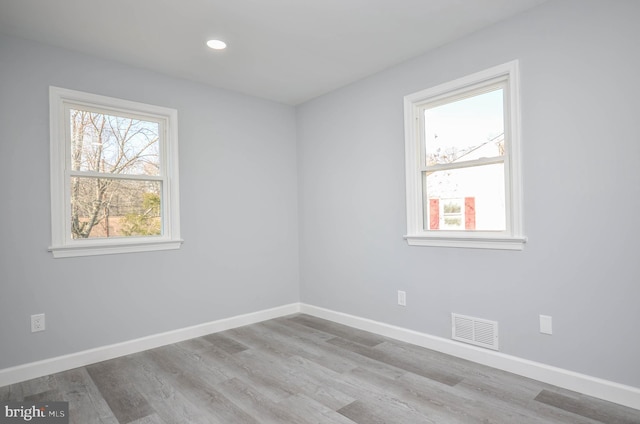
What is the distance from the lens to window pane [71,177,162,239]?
3.10m

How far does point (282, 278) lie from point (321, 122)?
1.95 m

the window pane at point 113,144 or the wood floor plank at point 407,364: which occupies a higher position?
the window pane at point 113,144

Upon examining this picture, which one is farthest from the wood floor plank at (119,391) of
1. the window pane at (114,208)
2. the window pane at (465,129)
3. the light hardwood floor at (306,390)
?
the window pane at (465,129)

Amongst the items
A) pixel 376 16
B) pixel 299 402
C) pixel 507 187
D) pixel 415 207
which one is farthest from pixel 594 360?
pixel 376 16

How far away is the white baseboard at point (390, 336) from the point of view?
2.29 metres

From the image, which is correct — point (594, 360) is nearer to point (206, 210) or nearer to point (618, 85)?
point (618, 85)

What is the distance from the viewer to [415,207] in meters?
3.33

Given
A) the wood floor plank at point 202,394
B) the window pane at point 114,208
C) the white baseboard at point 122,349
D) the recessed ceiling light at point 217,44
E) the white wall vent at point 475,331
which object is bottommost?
the wood floor plank at point 202,394

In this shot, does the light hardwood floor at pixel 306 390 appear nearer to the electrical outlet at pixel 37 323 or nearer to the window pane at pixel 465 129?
the electrical outlet at pixel 37 323

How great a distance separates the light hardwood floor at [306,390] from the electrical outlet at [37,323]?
14.7 inches

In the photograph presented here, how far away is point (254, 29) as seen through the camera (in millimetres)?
2777

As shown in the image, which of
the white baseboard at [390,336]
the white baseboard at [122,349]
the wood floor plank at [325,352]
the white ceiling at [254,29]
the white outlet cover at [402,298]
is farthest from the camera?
the white outlet cover at [402,298]

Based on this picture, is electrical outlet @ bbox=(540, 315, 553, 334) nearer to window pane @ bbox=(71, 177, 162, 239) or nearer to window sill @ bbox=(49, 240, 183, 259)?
window sill @ bbox=(49, 240, 183, 259)

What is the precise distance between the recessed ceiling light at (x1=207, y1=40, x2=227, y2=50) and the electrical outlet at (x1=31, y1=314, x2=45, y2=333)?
254cm
